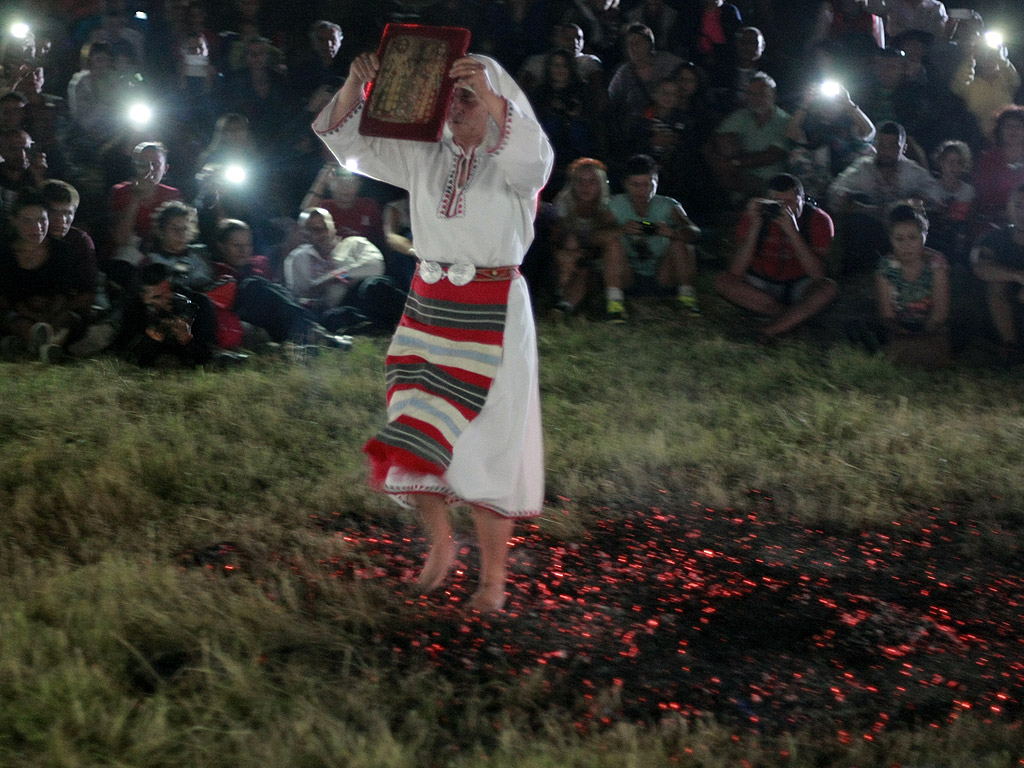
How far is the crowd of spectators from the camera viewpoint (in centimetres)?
672

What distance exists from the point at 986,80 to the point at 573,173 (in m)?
3.20

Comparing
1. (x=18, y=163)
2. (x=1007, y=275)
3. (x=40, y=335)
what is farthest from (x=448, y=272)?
(x=18, y=163)

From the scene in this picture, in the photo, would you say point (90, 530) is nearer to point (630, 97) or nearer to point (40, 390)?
point (40, 390)

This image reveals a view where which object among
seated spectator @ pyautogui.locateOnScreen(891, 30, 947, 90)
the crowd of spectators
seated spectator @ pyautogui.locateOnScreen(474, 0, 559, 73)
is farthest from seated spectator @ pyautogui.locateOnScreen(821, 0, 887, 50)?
seated spectator @ pyautogui.locateOnScreen(474, 0, 559, 73)

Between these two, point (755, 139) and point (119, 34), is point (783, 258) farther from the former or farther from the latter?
point (119, 34)

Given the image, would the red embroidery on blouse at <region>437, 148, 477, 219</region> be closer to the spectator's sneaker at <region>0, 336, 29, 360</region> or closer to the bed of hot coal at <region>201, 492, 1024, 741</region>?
the bed of hot coal at <region>201, 492, 1024, 741</region>

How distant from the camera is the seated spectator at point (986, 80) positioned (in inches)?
324

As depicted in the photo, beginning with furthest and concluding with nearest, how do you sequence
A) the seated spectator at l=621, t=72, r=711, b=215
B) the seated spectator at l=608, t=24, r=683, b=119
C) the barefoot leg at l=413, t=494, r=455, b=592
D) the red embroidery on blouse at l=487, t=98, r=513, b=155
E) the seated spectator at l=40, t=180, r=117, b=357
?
the seated spectator at l=608, t=24, r=683, b=119 < the seated spectator at l=621, t=72, r=711, b=215 < the seated spectator at l=40, t=180, r=117, b=357 < the barefoot leg at l=413, t=494, r=455, b=592 < the red embroidery on blouse at l=487, t=98, r=513, b=155

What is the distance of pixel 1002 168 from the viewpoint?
7609 millimetres

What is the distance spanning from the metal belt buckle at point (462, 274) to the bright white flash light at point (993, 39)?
618 cm

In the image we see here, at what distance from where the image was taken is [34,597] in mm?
3582

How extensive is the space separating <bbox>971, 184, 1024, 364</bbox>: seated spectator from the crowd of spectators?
0.6 inches

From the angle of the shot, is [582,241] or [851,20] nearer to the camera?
[582,241]

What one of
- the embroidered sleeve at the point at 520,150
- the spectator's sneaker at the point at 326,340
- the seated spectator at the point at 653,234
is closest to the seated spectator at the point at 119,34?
the spectator's sneaker at the point at 326,340
